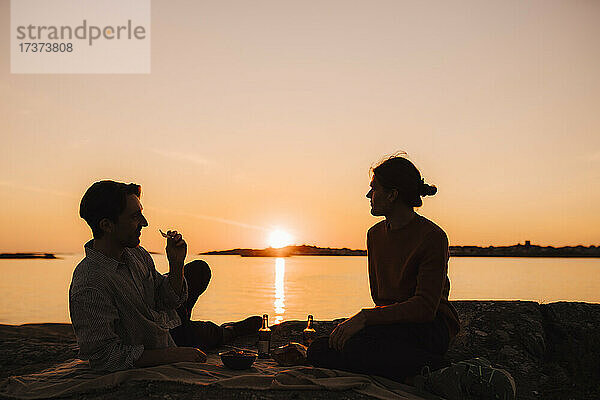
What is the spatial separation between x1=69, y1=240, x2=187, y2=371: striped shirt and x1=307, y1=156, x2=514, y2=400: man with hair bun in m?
1.33

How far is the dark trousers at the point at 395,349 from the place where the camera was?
409 cm

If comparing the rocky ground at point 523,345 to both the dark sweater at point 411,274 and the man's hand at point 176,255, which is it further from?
the man's hand at point 176,255

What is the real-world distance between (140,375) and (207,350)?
1.69m

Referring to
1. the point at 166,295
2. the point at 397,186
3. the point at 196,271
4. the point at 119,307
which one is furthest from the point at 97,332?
the point at 397,186

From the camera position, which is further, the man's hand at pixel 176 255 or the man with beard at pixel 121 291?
the man's hand at pixel 176 255

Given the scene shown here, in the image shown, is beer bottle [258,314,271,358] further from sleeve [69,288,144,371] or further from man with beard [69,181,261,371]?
sleeve [69,288,144,371]

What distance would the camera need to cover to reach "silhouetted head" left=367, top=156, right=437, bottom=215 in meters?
4.32

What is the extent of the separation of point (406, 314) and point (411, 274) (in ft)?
1.11

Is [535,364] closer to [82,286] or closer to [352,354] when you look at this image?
[352,354]

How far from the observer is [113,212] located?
4.19 meters

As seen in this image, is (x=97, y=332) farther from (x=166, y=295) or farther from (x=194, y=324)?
(x=194, y=324)

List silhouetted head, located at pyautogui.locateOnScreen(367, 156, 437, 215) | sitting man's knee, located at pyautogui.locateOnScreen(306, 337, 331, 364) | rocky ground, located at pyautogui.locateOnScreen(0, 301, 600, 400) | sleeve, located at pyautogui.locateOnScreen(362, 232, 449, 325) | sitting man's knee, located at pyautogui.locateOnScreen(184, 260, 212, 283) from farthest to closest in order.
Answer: sitting man's knee, located at pyautogui.locateOnScreen(184, 260, 212, 283), rocky ground, located at pyautogui.locateOnScreen(0, 301, 600, 400), sitting man's knee, located at pyautogui.locateOnScreen(306, 337, 331, 364), silhouetted head, located at pyautogui.locateOnScreen(367, 156, 437, 215), sleeve, located at pyautogui.locateOnScreen(362, 232, 449, 325)

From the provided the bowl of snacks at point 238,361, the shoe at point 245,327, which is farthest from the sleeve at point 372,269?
the shoe at point 245,327

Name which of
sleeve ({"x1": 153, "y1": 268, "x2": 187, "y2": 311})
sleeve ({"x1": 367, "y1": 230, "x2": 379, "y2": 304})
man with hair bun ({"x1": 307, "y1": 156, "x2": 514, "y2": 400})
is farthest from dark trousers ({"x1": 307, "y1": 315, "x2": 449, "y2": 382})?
sleeve ({"x1": 153, "y1": 268, "x2": 187, "y2": 311})
